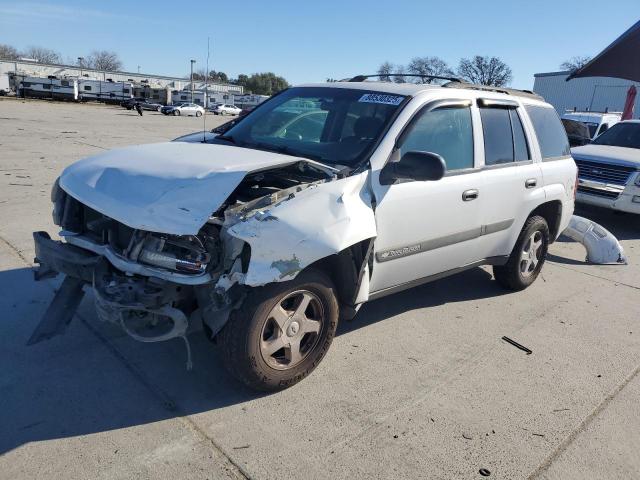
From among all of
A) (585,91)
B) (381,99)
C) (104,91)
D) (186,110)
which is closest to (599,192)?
(381,99)

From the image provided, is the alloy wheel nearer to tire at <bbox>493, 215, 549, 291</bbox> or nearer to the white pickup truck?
the white pickup truck

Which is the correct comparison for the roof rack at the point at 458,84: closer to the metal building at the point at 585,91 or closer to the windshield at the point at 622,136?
the windshield at the point at 622,136

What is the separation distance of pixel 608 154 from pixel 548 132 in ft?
15.8

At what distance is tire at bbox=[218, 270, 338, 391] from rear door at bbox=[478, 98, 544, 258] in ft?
5.98

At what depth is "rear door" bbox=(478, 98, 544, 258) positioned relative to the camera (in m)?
4.40

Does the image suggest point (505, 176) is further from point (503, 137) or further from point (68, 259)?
point (68, 259)

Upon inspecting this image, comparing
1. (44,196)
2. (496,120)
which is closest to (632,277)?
(496,120)

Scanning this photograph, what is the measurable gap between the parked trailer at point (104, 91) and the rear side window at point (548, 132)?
214 ft

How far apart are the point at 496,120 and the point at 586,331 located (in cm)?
202

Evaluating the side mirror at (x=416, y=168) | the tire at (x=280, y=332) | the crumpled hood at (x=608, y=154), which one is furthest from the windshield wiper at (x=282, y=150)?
the crumpled hood at (x=608, y=154)

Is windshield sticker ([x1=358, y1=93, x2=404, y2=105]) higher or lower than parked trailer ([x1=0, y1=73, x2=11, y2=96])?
higher

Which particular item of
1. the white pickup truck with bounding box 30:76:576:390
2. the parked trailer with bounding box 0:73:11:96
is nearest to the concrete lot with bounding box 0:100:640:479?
the white pickup truck with bounding box 30:76:576:390

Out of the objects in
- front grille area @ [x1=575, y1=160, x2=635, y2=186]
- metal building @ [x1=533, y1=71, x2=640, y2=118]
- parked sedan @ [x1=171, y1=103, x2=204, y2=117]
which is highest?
metal building @ [x1=533, y1=71, x2=640, y2=118]

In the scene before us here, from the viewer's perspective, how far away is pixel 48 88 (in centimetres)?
5691
